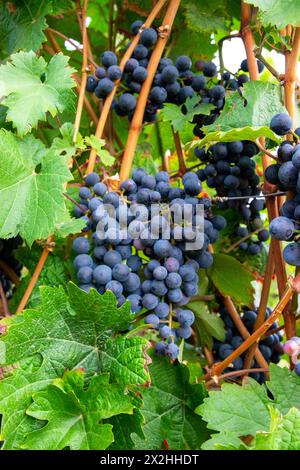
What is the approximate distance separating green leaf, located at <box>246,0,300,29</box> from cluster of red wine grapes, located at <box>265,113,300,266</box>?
0.19 meters

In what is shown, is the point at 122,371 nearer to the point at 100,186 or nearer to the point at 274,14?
the point at 100,186

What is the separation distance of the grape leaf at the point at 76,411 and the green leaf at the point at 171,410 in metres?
0.19

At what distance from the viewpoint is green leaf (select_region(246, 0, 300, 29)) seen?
40.9 inches

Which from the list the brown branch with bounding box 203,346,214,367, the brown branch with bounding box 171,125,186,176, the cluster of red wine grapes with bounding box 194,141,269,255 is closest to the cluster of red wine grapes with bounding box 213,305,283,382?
the brown branch with bounding box 203,346,214,367

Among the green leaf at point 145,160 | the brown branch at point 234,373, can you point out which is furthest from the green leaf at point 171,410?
the green leaf at point 145,160

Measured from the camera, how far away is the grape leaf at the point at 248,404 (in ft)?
3.21

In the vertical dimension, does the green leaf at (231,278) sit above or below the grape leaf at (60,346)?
below

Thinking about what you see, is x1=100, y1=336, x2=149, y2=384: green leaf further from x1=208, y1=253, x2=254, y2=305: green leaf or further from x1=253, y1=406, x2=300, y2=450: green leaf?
x1=208, y1=253, x2=254, y2=305: green leaf

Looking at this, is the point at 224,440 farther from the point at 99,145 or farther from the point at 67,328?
the point at 99,145

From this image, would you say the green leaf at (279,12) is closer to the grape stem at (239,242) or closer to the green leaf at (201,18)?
the green leaf at (201,18)

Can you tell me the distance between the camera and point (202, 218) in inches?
43.6

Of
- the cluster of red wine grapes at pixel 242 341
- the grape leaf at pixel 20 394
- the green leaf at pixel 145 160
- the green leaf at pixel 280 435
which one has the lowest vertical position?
the cluster of red wine grapes at pixel 242 341

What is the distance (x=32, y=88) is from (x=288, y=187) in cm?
54
